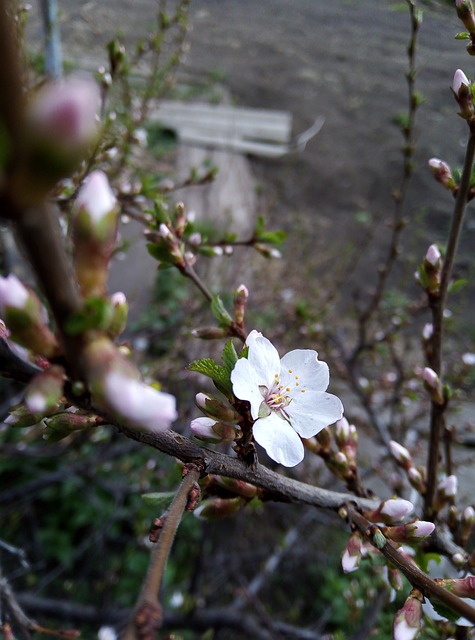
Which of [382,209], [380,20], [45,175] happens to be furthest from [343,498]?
[382,209]

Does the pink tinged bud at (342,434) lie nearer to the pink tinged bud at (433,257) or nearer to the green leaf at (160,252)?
the pink tinged bud at (433,257)

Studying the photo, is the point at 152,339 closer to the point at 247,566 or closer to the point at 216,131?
the point at 247,566

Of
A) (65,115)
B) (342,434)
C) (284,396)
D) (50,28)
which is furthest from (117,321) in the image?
(50,28)

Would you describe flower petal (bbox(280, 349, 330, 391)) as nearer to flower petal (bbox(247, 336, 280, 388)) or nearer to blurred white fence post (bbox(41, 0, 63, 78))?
flower petal (bbox(247, 336, 280, 388))

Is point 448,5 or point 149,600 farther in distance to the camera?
point 448,5

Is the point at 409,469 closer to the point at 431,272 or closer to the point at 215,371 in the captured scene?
the point at 431,272

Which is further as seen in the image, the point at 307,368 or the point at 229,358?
the point at 307,368

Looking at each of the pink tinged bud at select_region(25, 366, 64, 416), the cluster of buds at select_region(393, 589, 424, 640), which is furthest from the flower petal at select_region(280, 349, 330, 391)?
the pink tinged bud at select_region(25, 366, 64, 416)
